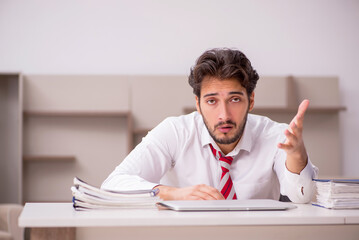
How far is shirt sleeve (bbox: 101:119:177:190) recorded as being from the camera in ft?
6.81

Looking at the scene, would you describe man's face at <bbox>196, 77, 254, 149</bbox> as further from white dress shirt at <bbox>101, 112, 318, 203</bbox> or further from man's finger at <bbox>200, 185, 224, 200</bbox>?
man's finger at <bbox>200, 185, 224, 200</bbox>

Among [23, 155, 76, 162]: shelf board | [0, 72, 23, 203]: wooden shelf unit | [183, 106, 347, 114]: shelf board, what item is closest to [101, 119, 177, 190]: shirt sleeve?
[183, 106, 347, 114]: shelf board

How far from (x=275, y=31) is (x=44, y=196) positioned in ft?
9.78

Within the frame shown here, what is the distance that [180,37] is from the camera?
529cm

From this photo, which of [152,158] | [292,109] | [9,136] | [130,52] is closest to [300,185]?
[152,158]

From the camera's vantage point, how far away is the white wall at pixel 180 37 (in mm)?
5137

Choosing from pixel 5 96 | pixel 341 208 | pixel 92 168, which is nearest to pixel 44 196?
pixel 92 168

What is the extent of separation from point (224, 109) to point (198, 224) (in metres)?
0.93

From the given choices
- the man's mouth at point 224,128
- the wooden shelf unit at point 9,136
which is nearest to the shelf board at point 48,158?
the wooden shelf unit at point 9,136

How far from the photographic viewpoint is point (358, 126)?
5406mm

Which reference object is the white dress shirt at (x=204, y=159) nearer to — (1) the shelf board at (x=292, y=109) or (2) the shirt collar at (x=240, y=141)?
(2) the shirt collar at (x=240, y=141)

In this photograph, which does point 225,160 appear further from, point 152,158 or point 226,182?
point 152,158

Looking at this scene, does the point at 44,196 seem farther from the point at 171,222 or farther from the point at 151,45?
the point at 171,222

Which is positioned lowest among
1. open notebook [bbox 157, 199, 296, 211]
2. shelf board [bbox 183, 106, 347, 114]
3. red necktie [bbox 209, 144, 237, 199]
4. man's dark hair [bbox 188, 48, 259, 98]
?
red necktie [bbox 209, 144, 237, 199]
